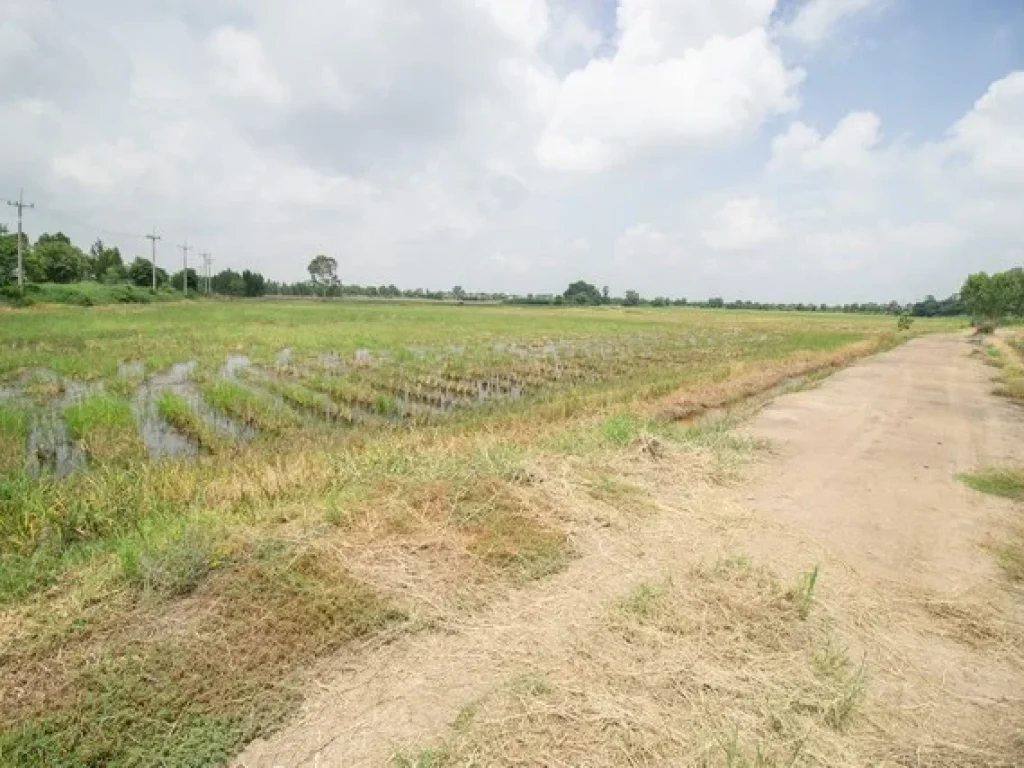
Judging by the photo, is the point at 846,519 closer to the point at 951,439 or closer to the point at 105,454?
the point at 951,439

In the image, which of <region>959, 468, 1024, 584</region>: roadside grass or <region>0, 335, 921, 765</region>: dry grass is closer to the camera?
<region>0, 335, 921, 765</region>: dry grass

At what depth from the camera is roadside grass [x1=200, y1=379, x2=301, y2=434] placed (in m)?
9.74

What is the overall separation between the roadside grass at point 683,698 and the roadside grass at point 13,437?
7.51 m

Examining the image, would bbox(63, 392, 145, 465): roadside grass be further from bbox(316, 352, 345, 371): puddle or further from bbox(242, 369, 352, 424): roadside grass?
bbox(316, 352, 345, 371): puddle

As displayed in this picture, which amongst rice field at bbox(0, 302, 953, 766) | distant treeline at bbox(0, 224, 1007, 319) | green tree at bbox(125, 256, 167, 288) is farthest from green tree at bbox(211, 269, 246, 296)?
rice field at bbox(0, 302, 953, 766)

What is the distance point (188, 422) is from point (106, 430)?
1265 millimetres

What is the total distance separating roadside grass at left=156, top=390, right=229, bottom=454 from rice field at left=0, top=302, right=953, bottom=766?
5 centimetres

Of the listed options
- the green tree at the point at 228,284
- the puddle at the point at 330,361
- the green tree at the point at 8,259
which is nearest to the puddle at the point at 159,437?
the puddle at the point at 330,361

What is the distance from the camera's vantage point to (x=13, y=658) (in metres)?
3.11

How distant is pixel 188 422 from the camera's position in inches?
372

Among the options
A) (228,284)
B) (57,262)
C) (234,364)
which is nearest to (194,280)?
(228,284)

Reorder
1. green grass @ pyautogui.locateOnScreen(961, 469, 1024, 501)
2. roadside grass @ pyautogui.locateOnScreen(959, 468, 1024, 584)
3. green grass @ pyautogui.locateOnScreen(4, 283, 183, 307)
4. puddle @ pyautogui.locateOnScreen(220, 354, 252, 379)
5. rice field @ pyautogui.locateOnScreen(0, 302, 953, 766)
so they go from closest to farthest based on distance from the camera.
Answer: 1. rice field @ pyautogui.locateOnScreen(0, 302, 953, 766)
2. roadside grass @ pyautogui.locateOnScreen(959, 468, 1024, 584)
3. green grass @ pyautogui.locateOnScreen(961, 469, 1024, 501)
4. puddle @ pyautogui.locateOnScreen(220, 354, 252, 379)
5. green grass @ pyautogui.locateOnScreen(4, 283, 183, 307)

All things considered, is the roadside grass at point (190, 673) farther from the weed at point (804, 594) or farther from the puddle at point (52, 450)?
the puddle at point (52, 450)

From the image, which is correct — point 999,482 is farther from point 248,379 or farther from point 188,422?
point 248,379
